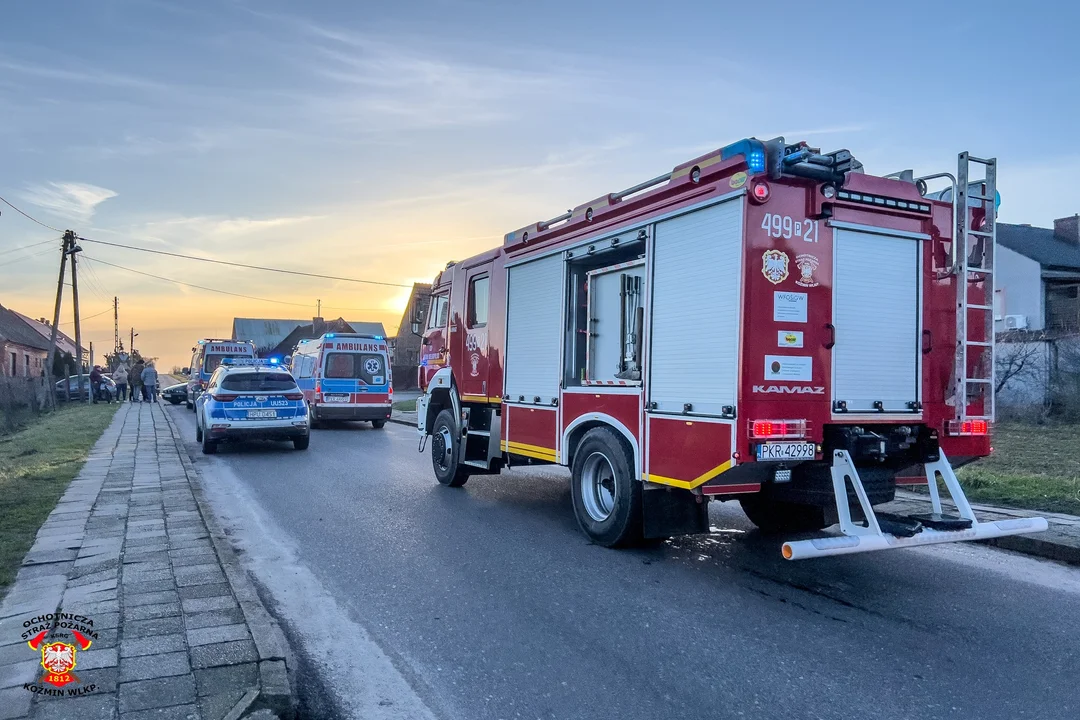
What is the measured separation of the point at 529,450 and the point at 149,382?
94.6 feet

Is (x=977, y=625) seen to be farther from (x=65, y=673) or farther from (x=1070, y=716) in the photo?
(x=65, y=673)

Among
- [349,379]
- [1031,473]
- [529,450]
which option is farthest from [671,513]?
[349,379]

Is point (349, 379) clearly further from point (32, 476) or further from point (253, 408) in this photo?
point (32, 476)

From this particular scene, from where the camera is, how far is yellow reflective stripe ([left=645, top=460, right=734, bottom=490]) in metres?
Answer: 5.48

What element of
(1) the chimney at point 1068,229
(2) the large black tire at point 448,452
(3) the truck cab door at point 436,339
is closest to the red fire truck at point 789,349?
(2) the large black tire at point 448,452

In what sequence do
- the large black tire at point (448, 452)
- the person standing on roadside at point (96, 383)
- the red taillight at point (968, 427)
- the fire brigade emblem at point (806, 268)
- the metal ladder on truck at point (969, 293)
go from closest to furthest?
1. the fire brigade emblem at point (806, 268)
2. the metal ladder on truck at point (969, 293)
3. the red taillight at point (968, 427)
4. the large black tire at point (448, 452)
5. the person standing on roadside at point (96, 383)

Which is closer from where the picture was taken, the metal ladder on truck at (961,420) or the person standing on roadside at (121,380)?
the metal ladder on truck at (961,420)

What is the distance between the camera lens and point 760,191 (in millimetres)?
5473

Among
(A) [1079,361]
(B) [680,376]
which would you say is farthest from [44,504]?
(A) [1079,361]

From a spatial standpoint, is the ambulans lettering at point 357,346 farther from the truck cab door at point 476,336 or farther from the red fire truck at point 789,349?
the red fire truck at point 789,349

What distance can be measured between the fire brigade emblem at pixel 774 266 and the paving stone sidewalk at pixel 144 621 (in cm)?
388

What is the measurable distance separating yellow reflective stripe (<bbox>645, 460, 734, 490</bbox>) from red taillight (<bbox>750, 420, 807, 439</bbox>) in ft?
0.95

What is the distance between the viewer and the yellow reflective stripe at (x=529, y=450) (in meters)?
7.81

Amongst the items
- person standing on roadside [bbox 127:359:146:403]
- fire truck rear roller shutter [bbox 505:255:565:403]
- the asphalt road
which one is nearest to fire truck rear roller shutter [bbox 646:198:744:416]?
the asphalt road
